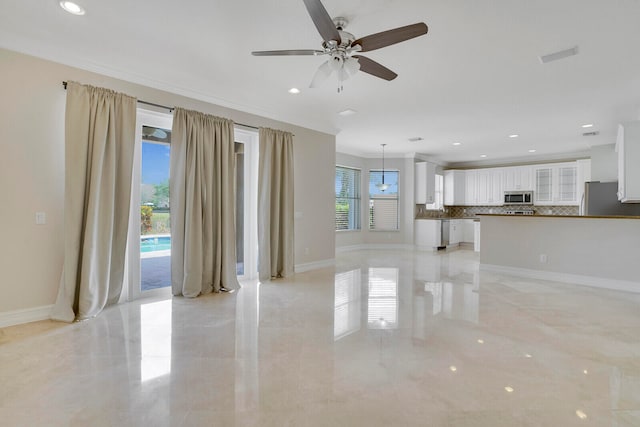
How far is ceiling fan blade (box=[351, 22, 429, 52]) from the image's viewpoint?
7.56ft

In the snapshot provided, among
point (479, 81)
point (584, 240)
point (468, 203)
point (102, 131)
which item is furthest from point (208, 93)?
point (468, 203)

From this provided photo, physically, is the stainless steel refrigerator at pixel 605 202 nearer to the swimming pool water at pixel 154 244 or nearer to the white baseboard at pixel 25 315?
the swimming pool water at pixel 154 244

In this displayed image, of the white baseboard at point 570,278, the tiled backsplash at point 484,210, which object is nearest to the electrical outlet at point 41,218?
the white baseboard at point 570,278

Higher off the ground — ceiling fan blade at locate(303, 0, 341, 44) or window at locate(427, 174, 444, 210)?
ceiling fan blade at locate(303, 0, 341, 44)

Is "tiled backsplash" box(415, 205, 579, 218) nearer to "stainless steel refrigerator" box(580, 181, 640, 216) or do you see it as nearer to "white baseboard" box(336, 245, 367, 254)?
"white baseboard" box(336, 245, 367, 254)

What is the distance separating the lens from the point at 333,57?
2758 mm

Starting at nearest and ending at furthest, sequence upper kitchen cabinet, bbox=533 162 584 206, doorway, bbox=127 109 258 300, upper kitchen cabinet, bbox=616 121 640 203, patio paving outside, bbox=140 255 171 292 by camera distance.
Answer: doorway, bbox=127 109 258 300
patio paving outside, bbox=140 255 171 292
upper kitchen cabinet, bbox=616 121 640 203
upper kitchen cabinet, bbox=533 162 584 206

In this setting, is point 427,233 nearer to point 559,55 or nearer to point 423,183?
point 423,183

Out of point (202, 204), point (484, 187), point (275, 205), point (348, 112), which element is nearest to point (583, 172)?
point (484, 187)

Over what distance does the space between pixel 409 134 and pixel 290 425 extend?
6393 millimetres

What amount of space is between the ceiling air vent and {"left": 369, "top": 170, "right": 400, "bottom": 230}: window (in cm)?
614

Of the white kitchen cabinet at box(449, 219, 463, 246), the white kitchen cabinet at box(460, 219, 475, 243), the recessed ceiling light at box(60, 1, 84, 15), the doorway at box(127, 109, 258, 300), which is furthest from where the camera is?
the white kitchen cabinet at box(460, 219, 475, 243)

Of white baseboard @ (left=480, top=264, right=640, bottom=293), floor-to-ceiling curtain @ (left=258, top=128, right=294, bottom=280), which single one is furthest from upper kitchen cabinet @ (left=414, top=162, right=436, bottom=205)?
floor-to-ceiling curtain @ (left=258, top=128, right=294, bottom=280)

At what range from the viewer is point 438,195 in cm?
1019
